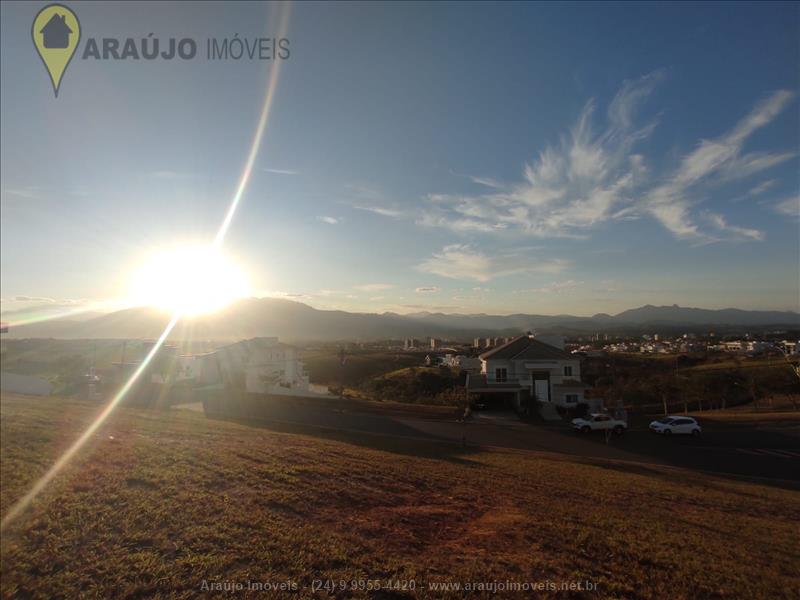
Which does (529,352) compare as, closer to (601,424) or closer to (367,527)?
(601,424)

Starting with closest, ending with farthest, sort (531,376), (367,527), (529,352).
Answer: (367,527) < (531,376) < (529,352)

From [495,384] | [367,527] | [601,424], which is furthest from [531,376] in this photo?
[367,527]

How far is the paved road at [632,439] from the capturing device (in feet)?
56.4

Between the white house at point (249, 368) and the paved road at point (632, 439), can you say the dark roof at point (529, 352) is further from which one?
the white house at point (249, 368)

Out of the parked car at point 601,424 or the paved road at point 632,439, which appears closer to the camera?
the paved road at point 632,439

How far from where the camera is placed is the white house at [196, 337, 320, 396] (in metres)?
38.1

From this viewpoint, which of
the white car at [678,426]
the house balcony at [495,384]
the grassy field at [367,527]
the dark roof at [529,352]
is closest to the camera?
the grassy field at [367,527]

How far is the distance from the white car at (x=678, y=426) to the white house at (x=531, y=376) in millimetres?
8846

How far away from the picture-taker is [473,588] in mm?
5438

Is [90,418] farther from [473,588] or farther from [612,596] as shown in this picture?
[612,596]

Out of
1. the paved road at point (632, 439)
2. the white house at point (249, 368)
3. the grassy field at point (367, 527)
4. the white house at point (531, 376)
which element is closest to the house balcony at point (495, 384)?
the white house at point (531, 376)

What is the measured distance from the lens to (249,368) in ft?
128

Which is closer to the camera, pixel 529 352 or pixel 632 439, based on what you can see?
pixel 632 439

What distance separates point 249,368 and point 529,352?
2491 centimetres
